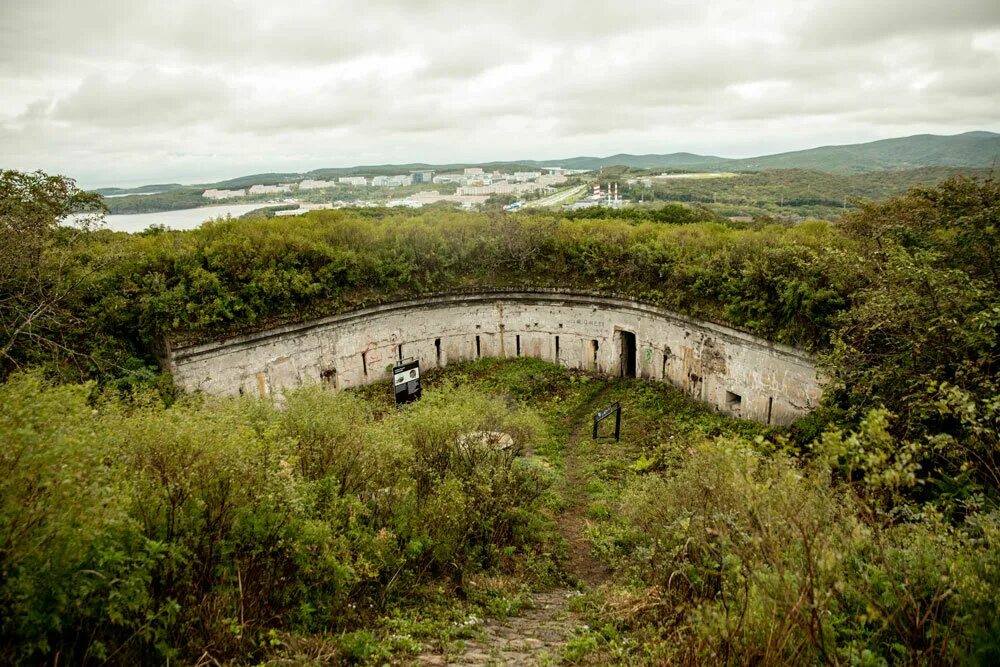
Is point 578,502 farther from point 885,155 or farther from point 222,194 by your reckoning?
point 885,155

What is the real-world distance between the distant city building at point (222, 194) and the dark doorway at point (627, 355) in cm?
5299

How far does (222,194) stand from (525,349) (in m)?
54.5

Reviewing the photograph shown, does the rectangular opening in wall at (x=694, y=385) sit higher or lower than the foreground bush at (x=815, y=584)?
lower

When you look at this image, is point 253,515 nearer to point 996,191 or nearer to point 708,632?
point 708,632

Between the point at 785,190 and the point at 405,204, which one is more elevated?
the point at 785,190

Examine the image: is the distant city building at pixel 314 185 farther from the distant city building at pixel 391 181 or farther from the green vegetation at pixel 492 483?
the green vegetation at pixel 492 483

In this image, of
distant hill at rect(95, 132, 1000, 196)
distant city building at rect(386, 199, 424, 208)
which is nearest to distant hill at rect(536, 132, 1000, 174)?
distant hill at rect(95, 132, 1000, 196)

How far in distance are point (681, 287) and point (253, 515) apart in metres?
16.1

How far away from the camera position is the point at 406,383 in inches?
681

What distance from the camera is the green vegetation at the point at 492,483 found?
457 cm

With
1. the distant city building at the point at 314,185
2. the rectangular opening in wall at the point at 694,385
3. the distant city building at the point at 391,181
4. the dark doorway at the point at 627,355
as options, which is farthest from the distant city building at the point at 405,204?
the distant city building at the point at 391,181

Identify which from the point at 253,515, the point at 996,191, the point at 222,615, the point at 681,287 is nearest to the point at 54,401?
the point at 253,515

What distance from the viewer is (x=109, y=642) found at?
4.85 meters

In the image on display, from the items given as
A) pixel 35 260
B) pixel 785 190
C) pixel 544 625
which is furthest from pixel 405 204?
pixel 544 625
